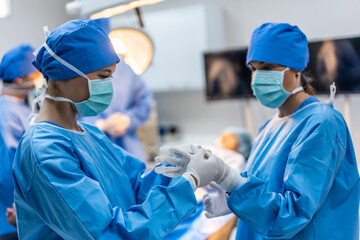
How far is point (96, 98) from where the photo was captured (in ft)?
4.25

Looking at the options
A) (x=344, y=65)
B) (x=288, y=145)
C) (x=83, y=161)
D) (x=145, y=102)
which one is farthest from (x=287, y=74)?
(x=145, y=102)

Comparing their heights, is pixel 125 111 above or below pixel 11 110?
below

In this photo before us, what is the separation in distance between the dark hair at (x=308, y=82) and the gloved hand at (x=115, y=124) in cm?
156

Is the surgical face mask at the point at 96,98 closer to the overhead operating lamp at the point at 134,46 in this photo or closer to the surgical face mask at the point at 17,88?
the overhead operating lamp at the point at 134,46

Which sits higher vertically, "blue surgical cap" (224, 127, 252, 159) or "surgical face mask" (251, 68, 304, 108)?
"surgical face mask" (251, 68, 304, 108)

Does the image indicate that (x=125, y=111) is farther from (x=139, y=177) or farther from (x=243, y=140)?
(x=139, y=177)

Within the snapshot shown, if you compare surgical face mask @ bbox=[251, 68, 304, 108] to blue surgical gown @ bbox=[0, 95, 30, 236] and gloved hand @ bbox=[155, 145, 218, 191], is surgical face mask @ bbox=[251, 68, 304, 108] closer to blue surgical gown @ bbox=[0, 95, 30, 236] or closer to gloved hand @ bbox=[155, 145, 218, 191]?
gloved hand @ bbox=[155, 145, 218, 191]

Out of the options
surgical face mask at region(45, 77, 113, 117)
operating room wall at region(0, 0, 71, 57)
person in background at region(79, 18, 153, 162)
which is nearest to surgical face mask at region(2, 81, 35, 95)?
Answer: operating room wall at region(0, 0, 71, 57)

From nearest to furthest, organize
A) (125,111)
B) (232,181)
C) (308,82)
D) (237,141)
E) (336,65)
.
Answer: (232,181) < (308,82) < (336,65) < (125,111) < (237,141)

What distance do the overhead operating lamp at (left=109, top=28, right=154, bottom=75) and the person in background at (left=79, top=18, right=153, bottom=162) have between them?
48 centimetres

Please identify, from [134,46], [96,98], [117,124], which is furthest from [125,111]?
[96,98]

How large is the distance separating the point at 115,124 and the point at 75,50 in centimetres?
160

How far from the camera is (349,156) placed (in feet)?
4.18

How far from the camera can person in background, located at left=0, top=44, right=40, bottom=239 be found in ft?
6.63
